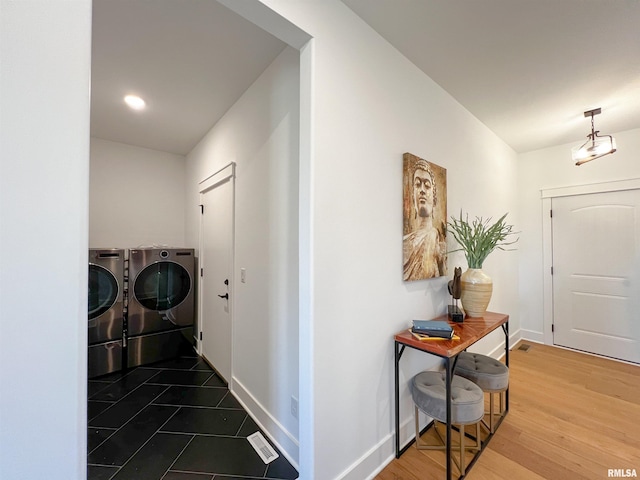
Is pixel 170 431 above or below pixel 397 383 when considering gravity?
below

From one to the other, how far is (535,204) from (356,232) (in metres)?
3.55

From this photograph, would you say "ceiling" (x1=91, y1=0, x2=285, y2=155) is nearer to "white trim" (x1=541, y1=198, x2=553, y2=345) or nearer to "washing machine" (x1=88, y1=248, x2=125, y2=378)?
"washing machine" (x1=88, y1=248, x2=125, y2=378)

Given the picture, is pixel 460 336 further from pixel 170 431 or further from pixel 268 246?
pixel 170 431

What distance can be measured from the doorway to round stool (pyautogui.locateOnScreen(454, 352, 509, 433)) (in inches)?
77.4

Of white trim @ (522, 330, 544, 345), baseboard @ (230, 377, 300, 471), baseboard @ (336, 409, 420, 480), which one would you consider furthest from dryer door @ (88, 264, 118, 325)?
white trim @ (522, 330, 544, 345)

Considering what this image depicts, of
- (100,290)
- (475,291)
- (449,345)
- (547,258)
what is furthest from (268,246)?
(547,258)

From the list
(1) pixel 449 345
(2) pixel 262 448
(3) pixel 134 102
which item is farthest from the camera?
(3) pixel 134 102

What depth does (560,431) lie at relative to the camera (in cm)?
191

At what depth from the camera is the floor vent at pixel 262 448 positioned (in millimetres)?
1661

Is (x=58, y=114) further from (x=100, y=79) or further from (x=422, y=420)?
(x=422, y=420)

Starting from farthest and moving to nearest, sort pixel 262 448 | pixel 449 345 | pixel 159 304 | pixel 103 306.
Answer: pixel 159 304
pixel 103 306
pixel 262 448
pixel 449 345

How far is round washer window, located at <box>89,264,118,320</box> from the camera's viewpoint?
9.00ft

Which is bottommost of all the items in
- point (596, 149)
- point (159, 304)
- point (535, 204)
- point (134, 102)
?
point (159, 304)

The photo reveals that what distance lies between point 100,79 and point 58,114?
6.44 feet
